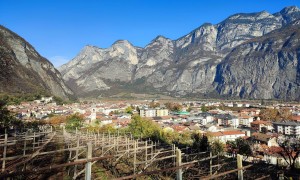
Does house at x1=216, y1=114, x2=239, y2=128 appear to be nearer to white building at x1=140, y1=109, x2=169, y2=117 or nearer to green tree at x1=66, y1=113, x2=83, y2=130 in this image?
white building at x1=140, y1=109, x2=169, y2=117

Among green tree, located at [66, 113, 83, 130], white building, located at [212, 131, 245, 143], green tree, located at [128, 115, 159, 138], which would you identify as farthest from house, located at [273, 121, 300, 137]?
green tree, located at [66, 113, 83, 130]

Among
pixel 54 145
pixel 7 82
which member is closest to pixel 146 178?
pixel 54 145

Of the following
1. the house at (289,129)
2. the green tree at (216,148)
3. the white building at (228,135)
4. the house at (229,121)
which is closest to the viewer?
the green tree at (216,148)

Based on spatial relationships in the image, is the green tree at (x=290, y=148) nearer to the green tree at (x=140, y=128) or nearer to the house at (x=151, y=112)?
the green tree at (x=140, y=128)

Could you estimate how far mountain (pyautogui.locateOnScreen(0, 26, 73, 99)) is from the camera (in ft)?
279

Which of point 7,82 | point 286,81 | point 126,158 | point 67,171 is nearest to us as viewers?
point 67,171

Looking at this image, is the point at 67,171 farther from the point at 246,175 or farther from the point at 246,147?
the point at 246,147

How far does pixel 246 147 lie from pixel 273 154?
6352mm

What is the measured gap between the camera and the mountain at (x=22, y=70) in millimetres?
85125

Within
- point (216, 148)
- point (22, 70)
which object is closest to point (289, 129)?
point (216, 148)

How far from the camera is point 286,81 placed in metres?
178

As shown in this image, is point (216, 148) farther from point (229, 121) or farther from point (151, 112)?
point (151, 112)

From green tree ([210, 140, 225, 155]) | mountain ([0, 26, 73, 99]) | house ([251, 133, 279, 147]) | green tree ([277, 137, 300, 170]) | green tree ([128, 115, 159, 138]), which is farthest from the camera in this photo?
mountain ([0, 26, 73, 99])

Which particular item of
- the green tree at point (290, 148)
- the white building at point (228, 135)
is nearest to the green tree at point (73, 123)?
the white building at point (228, 135)
